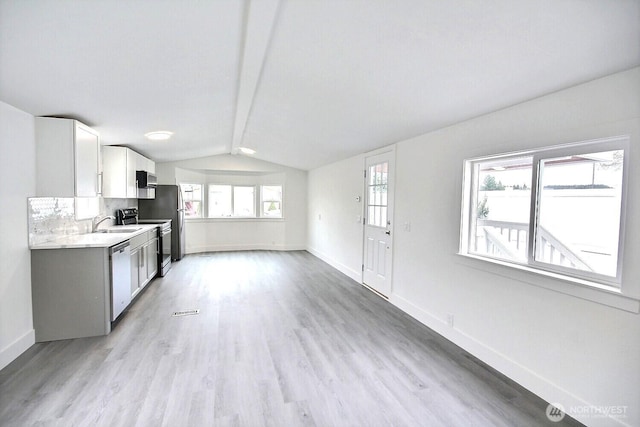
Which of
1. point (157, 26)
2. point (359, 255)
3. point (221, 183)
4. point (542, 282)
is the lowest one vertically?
point (359, 255)

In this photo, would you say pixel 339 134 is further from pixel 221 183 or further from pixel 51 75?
pixel 221 183

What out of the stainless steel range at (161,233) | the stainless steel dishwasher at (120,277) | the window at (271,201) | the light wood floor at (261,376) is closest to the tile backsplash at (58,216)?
the stainless steel range at (161,233)

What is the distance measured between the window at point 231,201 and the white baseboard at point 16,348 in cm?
523

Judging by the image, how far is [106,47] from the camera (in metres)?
1.92

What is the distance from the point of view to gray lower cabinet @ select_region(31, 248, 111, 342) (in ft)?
9.51

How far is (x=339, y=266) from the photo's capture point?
610 centimetres

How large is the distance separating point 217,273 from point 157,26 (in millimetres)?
4541

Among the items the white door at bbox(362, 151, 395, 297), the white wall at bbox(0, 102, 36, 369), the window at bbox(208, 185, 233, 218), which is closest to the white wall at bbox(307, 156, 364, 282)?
the white door at bbox(362, 151, 395, 297)

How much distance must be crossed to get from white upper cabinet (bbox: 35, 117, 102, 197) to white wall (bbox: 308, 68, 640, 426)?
143 inches

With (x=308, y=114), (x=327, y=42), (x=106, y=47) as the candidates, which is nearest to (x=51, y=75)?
(x=106, y=47)

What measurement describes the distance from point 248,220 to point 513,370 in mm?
6819

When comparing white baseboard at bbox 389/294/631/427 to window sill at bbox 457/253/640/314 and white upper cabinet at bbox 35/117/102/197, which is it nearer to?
window sill at bbox 457/253/640/314

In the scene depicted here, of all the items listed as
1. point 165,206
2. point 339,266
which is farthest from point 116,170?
point 339,266

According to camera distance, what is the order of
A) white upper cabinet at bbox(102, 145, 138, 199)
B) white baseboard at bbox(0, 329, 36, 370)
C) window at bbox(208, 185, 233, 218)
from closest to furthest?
white baseboard at bbox(0, 329, 36, 370) → white upper cabinet at bbox(102, 145, 138, 199) → window at bbox(208, 185, 233, 218)
